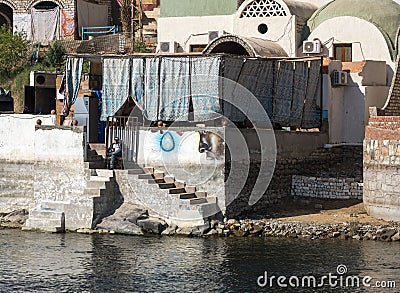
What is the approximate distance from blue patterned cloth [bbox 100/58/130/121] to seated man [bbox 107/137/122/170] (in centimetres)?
110

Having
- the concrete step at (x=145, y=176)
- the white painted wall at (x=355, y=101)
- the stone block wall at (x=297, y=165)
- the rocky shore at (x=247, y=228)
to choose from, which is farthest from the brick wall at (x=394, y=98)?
the concrete step at (x=145, y=176)

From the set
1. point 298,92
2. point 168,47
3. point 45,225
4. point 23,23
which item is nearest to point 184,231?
point 45,225

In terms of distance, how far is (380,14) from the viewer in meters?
30.5

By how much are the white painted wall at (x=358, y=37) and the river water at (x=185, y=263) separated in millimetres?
9335

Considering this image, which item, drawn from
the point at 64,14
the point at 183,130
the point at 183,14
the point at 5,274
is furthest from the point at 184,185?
the point at 64,14

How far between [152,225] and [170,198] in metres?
0.81

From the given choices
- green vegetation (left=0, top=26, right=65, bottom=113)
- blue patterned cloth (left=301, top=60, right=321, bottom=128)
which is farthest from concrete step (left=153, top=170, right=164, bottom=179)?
green vegetation (left=0, top=26, right=65, bottom=113)

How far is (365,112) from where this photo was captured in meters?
29.7

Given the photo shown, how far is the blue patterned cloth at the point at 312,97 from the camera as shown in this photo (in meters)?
28.4

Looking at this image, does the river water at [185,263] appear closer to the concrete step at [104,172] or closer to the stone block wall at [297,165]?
the concrete step at [104,172]

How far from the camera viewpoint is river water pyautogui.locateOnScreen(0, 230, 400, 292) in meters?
18.9

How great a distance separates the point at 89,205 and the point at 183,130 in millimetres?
2951

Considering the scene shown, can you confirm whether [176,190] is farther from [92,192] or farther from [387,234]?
[387,234]

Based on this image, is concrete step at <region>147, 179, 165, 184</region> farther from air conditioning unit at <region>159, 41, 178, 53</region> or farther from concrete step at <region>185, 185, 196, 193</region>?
air conditioning unit at <region>159, 41, 178, 53</region>
